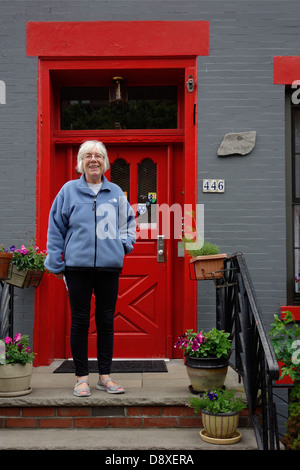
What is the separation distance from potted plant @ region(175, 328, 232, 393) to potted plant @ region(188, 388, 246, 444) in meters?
0.30

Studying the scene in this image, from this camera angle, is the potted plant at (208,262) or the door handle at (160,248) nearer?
the potted plant at (208,262)

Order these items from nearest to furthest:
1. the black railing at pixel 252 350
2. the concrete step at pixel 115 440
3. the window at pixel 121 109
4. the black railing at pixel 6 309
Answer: the black railing at pixel 252 350 < the concrete step at pixel 115 440 < the black railing at pixel 6 309 < the window at pixel 121 109

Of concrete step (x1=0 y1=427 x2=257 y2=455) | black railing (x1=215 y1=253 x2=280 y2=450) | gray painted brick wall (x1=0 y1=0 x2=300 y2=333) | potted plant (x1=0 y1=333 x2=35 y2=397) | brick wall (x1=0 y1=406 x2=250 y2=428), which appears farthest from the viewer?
gray painted brick wall (x1=0 y1=0 x2=300 y2=333)

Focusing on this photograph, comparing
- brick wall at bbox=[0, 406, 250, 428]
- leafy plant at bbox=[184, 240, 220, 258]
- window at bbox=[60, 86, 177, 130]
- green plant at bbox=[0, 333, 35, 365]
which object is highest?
window at bbox=[60, 86, 177, 130]

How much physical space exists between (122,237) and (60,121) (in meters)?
2.20

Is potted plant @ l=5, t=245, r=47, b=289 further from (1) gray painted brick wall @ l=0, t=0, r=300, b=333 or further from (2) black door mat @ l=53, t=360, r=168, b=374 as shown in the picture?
(2) black door mat @ l=53, t=360, r=168, b=374

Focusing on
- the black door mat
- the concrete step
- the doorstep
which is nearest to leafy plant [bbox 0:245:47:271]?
the black door mat

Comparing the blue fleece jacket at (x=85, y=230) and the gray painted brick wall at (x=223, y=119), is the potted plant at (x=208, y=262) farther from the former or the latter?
the blue fleece jacket at (x=85, y=230)

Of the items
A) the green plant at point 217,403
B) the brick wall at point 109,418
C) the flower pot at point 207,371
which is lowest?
the brick wall at point 109,418

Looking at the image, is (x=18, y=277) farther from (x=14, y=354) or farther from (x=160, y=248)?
(x=160, y=248)

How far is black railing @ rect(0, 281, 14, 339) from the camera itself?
4801mm

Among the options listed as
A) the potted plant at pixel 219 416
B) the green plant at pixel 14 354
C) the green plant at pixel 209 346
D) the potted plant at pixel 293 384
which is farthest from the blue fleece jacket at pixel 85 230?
the potted plant at pixel 293 384

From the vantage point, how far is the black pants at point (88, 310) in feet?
13.0

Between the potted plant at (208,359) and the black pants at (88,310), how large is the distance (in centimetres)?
63
